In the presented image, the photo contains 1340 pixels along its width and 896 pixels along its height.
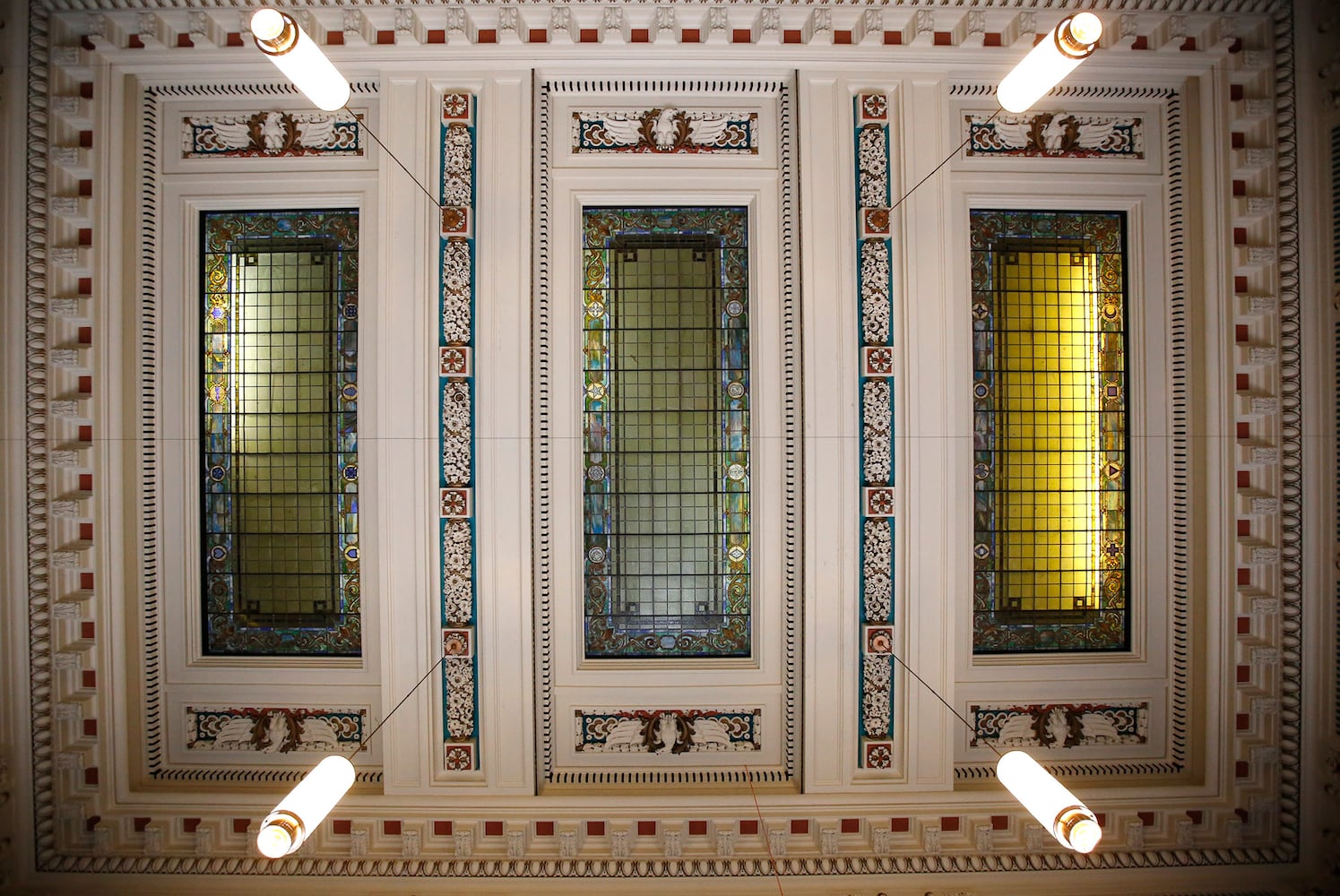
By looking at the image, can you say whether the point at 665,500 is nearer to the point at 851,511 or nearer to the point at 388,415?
the point at 851,511

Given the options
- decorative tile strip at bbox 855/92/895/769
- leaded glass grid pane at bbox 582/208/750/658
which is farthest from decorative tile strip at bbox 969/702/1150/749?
leaded glass grid pane at bbox 582/208/750/658

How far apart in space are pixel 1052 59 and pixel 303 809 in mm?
5048

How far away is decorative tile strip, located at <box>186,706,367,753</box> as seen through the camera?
191 inches

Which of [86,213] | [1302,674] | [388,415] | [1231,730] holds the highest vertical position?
[86,213]

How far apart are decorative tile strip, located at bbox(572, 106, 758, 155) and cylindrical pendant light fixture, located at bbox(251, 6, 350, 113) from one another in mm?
2010

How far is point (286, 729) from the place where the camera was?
4.87 m

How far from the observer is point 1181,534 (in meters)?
4.80

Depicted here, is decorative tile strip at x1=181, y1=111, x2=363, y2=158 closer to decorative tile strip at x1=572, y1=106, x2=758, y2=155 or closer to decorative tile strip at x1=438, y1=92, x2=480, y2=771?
decorative tile strip at x1=438, y1=92, x2=480, y2=771

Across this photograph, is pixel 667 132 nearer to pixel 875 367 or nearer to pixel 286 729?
pixel 875 367

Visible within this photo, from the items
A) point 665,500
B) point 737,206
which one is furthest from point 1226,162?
point 665,500

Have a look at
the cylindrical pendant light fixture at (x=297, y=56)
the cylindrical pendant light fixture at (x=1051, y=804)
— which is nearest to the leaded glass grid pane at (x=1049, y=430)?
the cylindrical pendant light fixture at (x=1051, y=804)

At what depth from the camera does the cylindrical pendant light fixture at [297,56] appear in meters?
2.73

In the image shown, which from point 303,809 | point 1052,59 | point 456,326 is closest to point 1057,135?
point 1052,59

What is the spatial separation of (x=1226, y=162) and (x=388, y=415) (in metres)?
6.40
